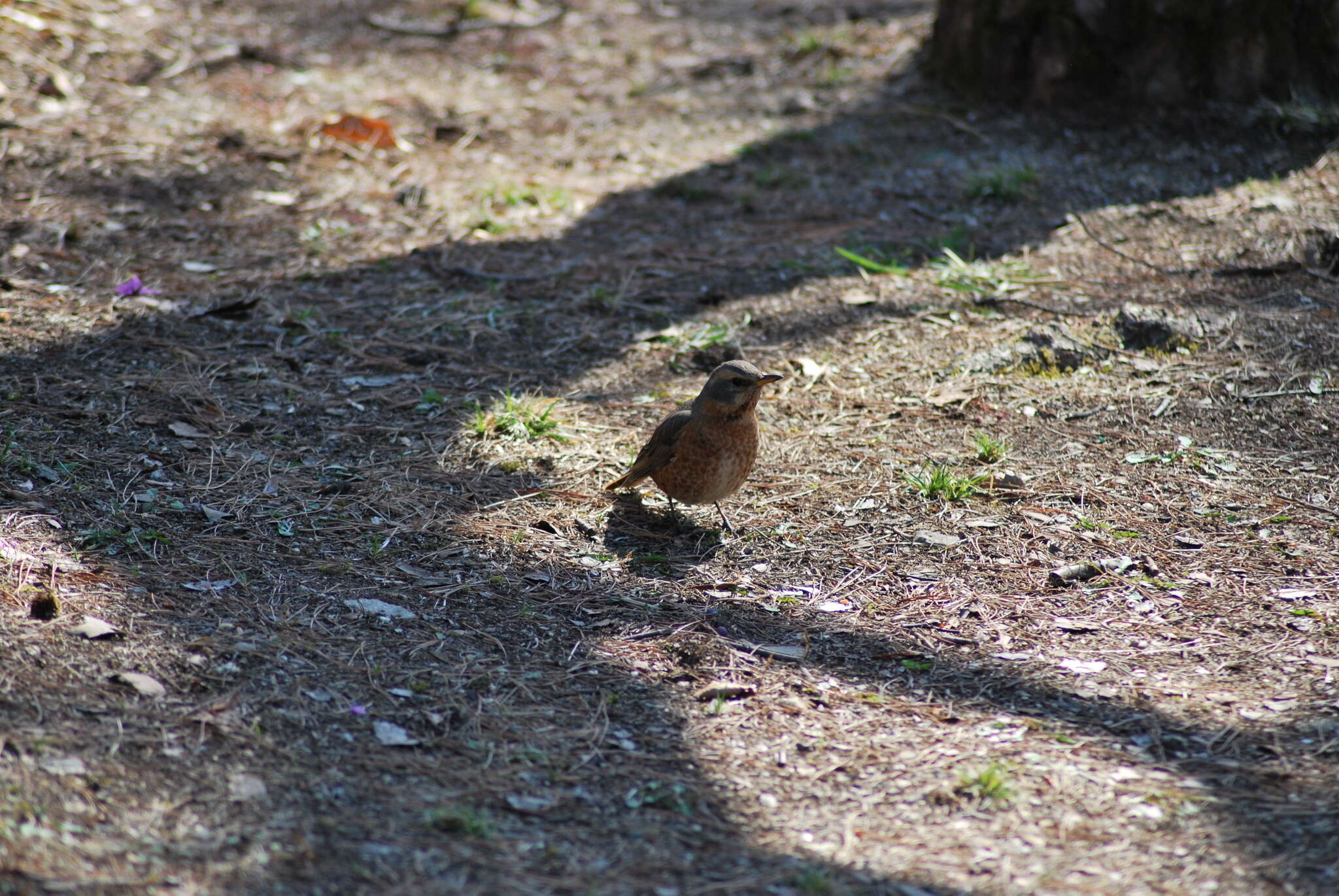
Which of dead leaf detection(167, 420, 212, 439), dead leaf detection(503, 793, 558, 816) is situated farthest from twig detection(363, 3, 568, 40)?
dead leaf detection(503, 793, 558, 816)

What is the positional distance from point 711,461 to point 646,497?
24.4 inches

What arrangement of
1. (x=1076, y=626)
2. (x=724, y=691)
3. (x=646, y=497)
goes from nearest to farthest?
(x=724, y=691), (x=1076, y=626), (x=646, y=497)

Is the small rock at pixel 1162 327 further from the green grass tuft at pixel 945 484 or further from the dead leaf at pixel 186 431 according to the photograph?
the dead leaf at pixel 186 431

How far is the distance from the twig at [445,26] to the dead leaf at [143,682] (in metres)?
8.32

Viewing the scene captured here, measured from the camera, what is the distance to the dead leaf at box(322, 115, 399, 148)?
7730 mm

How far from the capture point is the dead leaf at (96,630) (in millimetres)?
3139

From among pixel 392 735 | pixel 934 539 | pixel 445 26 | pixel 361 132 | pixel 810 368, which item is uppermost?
pixel 445 26

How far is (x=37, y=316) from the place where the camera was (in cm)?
526

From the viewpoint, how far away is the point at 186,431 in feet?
14.9

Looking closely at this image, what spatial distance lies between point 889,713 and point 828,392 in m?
2.28

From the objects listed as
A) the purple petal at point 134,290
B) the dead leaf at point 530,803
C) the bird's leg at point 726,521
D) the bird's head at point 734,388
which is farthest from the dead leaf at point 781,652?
the purple petal at point 134,290

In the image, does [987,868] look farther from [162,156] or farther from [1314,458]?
→ [162,156]

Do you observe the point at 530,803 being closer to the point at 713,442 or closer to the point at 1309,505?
the point at 713,442

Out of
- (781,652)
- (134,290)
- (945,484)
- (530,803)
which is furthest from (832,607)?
(134,290)
